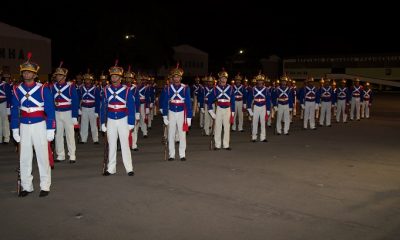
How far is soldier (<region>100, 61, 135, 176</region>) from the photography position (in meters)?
9.95

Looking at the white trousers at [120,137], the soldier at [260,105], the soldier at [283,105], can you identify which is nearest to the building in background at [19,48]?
the soldier at [283,105]

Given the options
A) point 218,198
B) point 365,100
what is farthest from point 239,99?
point 218,198

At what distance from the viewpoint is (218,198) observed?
26.5 feet

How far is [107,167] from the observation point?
10117 millimetres

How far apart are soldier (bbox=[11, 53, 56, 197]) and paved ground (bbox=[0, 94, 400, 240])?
370 mm

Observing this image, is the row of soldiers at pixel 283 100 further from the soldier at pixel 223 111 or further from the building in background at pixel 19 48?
the building in background at pixel 19 48

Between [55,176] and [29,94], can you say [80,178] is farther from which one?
[29,94]

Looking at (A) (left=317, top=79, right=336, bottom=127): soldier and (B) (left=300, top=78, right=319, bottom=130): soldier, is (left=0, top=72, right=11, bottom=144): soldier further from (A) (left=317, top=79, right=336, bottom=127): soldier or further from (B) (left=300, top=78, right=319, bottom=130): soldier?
(A) (left=317, top=79, right=336, bottom=127): soldier

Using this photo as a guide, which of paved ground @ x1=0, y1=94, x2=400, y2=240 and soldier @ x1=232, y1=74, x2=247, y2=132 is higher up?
soldier @ x1=232, y1=74, x2=247, y2=132

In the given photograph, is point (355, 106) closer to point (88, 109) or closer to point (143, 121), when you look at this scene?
point (143, 121)

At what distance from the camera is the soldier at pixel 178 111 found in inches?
470

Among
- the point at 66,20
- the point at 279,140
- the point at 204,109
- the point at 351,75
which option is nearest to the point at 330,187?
the point at 279,140

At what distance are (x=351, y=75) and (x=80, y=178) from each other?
59.3 m

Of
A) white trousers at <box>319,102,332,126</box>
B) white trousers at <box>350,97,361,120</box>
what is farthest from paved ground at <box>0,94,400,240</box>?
white trousers at <box>350,97,361,120</box>
